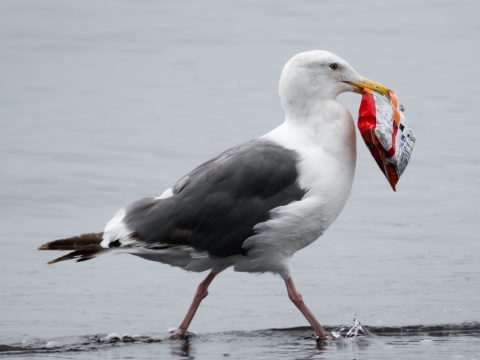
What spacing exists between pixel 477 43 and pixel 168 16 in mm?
4371

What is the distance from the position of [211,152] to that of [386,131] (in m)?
4.98

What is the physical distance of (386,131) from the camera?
8.51 meters

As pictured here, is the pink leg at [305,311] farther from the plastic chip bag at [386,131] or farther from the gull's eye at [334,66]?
the gull's eye at [334,66]

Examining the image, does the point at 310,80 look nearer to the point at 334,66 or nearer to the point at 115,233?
the point at 334,66

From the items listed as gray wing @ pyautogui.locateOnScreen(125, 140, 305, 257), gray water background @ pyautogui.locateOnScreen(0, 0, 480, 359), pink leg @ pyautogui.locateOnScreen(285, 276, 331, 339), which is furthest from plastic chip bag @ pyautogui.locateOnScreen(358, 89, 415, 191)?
gray water background @ pyautogui.locateOnScreen(0, 0, 480, 359)

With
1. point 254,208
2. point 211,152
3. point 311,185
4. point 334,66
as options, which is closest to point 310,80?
point 334,66

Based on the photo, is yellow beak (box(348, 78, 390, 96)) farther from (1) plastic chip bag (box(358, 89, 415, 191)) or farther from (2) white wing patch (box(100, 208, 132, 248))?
(2) white wing patch (box(100, 208, 132, 248))

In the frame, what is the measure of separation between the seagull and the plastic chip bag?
13 cm

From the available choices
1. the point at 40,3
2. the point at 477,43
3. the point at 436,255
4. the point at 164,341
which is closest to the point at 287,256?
the point at 164,341

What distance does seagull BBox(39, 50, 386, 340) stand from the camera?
822cm

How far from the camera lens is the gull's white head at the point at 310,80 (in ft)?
27.8

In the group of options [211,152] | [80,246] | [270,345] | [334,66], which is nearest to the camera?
[270,345]

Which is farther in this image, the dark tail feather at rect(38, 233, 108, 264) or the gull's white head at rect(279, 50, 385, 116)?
the gull's white head at rect(279, 50, 385, 116)

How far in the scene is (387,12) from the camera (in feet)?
67.0
